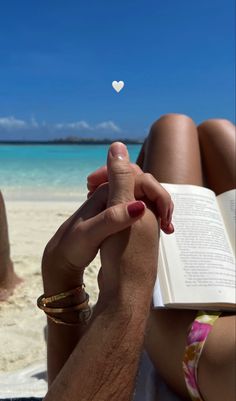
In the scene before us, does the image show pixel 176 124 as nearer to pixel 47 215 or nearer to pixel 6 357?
pixel 6 357

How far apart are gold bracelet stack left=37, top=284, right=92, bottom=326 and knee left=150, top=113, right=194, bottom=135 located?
30.8 inches

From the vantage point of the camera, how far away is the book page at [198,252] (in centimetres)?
103

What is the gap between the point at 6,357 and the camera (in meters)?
1.42

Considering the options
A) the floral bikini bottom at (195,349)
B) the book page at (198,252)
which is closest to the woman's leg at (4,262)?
the book page at (198,252)

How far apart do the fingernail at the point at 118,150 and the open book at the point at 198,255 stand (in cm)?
41

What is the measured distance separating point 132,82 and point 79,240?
251 mm

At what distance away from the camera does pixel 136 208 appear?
632mm

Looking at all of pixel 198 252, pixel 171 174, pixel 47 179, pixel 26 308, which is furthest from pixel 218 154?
pixel 47 179

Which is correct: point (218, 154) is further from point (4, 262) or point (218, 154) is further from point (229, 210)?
point (4, 262)

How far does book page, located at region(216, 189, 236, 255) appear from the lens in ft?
3.98

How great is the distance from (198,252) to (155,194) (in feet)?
1.52

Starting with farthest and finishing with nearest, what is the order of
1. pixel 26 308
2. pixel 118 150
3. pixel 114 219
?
pixel 26 308 < pixel 118 150 < pixel 114 219

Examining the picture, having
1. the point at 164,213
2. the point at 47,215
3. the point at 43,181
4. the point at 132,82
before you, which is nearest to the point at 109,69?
the point at 132,82

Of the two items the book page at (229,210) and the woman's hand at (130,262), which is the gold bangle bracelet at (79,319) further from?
the book page at (229,210)
